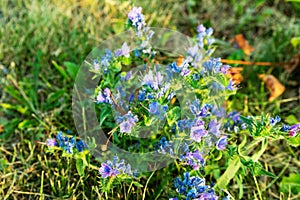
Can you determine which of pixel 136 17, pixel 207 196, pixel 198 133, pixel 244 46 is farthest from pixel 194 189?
pixel 244 46

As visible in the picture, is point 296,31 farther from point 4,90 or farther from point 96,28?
point 4,90

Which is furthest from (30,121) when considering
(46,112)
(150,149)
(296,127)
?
(296,127)

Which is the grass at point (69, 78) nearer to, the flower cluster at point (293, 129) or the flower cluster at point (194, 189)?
the flower cluster at point (194, 189)

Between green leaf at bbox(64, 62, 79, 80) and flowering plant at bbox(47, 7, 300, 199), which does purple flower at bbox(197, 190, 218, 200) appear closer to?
flowering plant at bbox(47, 7, 300, 199)

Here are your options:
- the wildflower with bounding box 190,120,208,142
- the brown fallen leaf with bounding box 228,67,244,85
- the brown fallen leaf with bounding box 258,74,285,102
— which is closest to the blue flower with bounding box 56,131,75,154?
the wildflower with bounding box 190,120,208,142

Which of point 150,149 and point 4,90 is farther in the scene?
point 4,90

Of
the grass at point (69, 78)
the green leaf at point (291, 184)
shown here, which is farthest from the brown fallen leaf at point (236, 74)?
the green leaf at point (291, 184)
